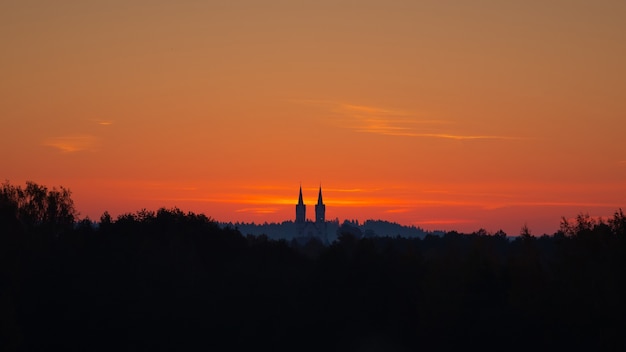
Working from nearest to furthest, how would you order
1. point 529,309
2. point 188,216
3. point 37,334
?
point 529,309 < point 37,334 < point 188,216

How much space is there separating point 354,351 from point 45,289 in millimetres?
18269

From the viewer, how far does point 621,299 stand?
176 ft

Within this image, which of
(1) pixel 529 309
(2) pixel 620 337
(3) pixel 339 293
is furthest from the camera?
(3) pixel 339 293

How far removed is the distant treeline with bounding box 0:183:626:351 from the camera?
186 ft

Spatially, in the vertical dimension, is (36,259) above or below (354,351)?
above

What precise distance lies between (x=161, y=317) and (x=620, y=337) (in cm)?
2610

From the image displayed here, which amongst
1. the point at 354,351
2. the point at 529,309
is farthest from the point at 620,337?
the point at 354,351

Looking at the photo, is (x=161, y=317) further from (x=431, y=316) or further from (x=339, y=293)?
(x=431, y=316)

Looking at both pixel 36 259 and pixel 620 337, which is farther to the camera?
pixel 36 259

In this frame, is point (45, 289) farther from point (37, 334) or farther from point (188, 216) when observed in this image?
point (188, 216)

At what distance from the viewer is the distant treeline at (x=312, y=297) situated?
56688 millimetres

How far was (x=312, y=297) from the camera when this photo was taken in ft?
228

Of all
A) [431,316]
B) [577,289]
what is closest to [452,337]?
[431,316]

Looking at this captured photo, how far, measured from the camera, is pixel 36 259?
2788 inches
